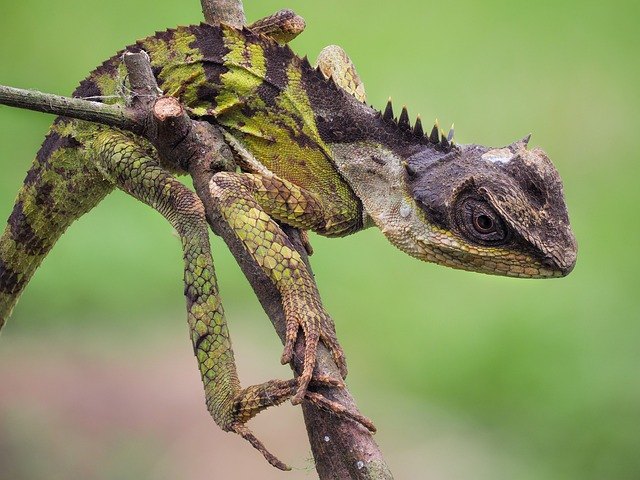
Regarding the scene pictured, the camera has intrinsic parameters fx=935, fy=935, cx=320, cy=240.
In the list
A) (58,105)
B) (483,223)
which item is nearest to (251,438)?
(483,223)

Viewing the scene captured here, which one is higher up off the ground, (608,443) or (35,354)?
(608,443)

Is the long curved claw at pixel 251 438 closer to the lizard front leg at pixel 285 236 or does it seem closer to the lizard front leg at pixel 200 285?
the lizard front leg at pixel 200 285

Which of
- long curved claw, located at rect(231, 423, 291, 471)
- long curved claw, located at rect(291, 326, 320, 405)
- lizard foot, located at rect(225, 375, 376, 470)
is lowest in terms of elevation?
long curved claw, located at rect(231, 423, 291, 471)

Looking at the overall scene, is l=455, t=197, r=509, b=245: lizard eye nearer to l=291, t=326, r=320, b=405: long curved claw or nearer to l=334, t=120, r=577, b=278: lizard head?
l=334, t=120, r=577, b=278: lizard head

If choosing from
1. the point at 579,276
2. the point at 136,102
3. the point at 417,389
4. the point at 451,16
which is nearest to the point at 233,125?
the point at 136,102

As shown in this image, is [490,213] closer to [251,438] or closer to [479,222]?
[479,222]

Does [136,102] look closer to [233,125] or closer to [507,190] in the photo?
[233,125]

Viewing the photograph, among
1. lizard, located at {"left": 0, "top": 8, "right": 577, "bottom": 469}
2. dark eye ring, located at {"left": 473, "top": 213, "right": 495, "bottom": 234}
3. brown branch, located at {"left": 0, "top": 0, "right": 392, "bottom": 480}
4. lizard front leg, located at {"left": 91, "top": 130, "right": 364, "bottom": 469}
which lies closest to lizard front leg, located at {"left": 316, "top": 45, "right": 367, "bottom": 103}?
brown branch, located at {"left": 0, "top": 0, "right": 392, "bottom": 480}

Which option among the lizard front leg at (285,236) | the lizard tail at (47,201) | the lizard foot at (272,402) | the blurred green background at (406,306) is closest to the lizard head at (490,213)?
the lizard front leg at (285,236)
